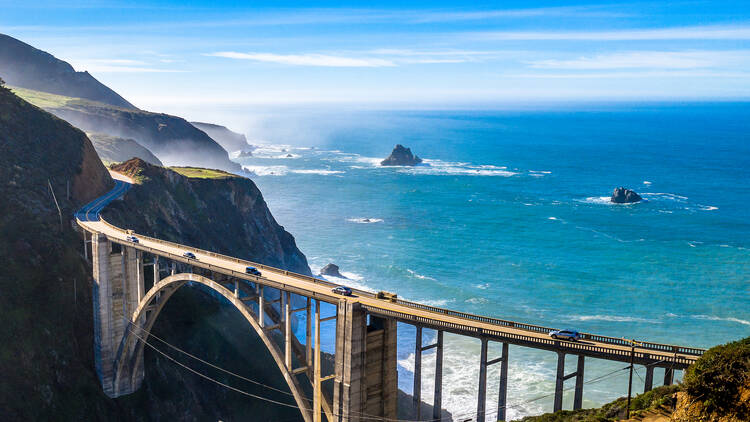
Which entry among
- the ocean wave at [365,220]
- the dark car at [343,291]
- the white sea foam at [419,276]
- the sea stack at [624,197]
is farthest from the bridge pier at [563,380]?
the sea stack at [624,197]

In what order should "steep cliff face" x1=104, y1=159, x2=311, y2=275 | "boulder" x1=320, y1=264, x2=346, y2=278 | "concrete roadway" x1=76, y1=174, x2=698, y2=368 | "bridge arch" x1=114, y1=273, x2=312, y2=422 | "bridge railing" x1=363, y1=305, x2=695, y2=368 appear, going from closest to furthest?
"bridge railing" x1=363, y1=305, x2=695, y2=368, "concrete roadway" x1=76, y1=174, x2=698, y2=368, "bridge arch" x1=114, y1=273, x2=312, y2=422, "steep cliff face" x1=104, y1=159, x2=311, y2=275, "boulder" x1=320, y1=264, x2=346, y2=278

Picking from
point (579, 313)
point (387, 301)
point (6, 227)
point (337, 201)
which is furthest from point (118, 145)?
point (387, 301)

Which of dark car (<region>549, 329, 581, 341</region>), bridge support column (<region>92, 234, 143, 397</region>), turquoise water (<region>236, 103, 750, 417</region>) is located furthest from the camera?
turquoise water (<region>236, 103, 750, 417</region>)

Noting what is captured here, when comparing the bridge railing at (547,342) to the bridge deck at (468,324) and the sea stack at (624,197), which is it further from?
the sea stack at (624,197)

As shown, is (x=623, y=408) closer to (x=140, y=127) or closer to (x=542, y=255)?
(x=542, y=255)

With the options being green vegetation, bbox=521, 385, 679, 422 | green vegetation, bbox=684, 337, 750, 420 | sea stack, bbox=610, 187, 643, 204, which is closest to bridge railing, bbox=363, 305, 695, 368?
green vegetation, bbox=521, 385, 679, 422

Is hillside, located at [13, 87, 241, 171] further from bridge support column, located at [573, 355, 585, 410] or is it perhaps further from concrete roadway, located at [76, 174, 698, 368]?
bridge support column, located at [573, 355, 585, 410]
